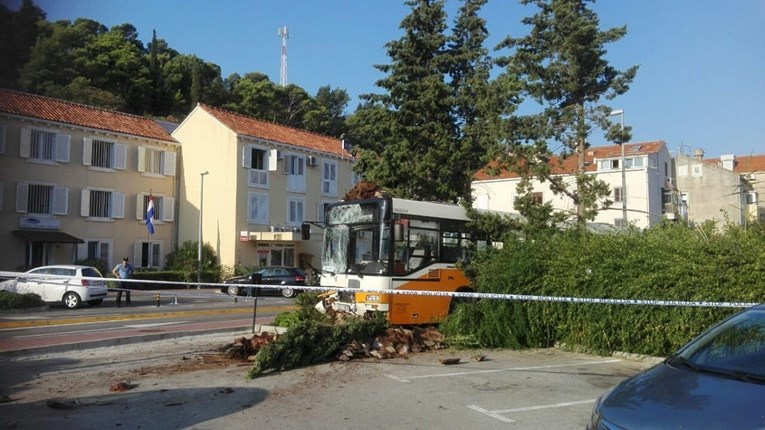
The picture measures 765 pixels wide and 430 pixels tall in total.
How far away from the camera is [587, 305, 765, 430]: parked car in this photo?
13.4ft

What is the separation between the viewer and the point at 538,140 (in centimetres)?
1745

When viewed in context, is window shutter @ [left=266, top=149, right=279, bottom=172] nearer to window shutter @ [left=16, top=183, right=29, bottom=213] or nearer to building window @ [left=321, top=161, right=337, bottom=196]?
building window @ [left=321, top=161, right=337, bottom=196]

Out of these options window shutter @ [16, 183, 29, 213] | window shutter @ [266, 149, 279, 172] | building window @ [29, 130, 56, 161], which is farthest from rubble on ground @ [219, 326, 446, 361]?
window shutter @ [266, 149, 279, 172]

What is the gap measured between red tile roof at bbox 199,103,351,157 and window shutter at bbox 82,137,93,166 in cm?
830

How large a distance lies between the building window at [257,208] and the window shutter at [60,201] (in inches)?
446

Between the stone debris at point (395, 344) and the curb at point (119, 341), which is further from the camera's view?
the curb at point (119, 341)

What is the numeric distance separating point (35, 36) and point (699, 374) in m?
5.89

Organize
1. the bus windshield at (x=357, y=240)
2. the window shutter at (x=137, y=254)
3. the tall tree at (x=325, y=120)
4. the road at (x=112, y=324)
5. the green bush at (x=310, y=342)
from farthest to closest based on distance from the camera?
1. the tall tree at (x=325, y=120)
2. the window shutter at (x=137, y=254)
3. the bus windshield at (x=357, y=240)
4. the road at (x=112, y=324)
5. the green bush at (x=310, y=342)

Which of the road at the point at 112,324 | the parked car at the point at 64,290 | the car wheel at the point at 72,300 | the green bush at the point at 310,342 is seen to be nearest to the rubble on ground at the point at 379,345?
the green bush at the point at 310,342

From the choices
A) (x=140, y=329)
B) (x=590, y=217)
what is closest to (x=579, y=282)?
(x=590, y=217)

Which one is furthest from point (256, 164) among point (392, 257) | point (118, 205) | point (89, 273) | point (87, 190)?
point (392, 257)

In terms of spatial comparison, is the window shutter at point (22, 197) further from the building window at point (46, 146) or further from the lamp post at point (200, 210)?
the lamp post at point (200, 210)

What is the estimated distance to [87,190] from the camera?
37.8 meters

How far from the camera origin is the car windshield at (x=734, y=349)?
480 centimetres
